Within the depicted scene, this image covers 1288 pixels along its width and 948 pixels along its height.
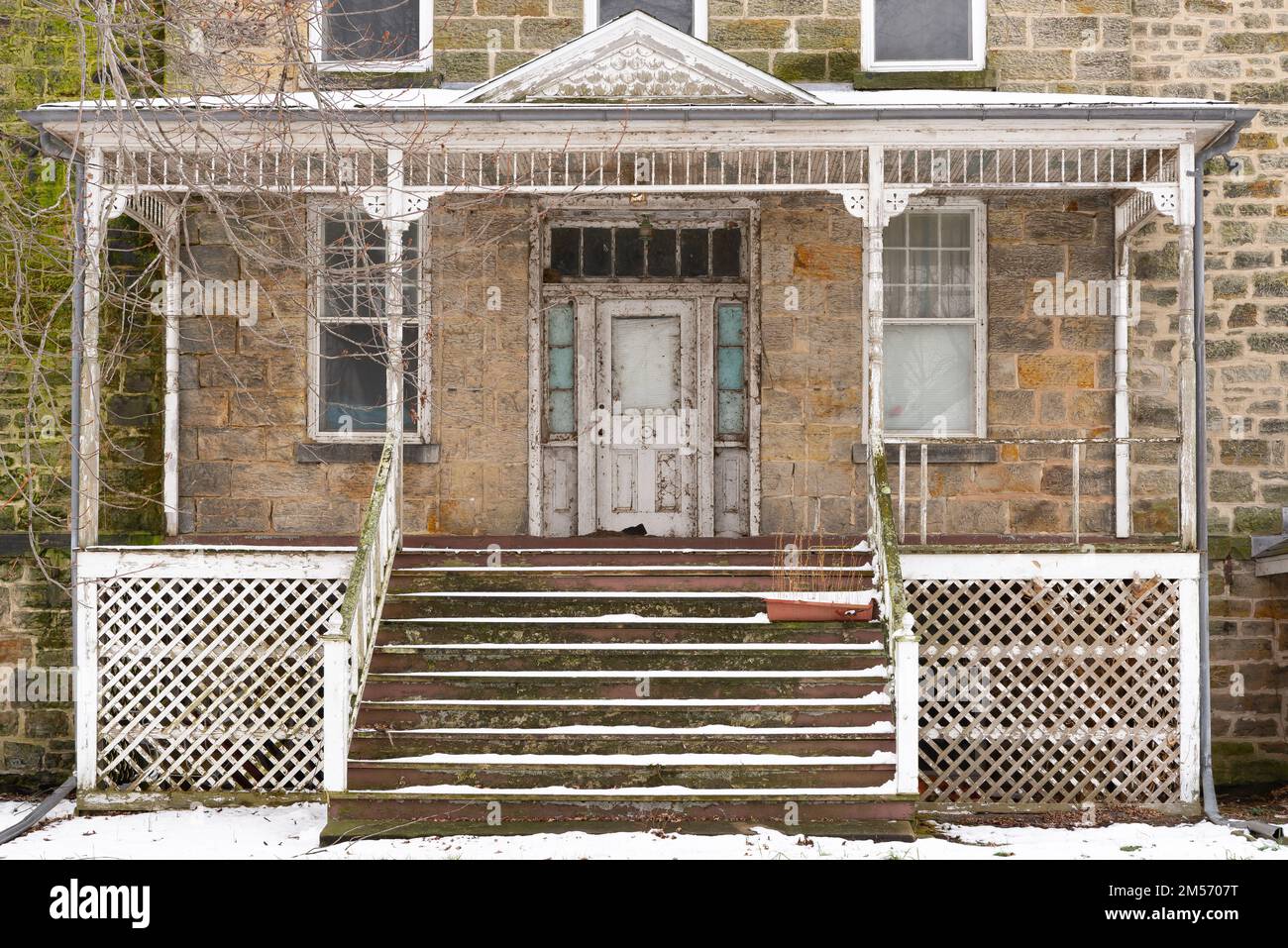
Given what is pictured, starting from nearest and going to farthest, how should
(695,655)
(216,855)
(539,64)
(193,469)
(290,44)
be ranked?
(290,44), (216,855), (695,655), (539,64), (193,469)

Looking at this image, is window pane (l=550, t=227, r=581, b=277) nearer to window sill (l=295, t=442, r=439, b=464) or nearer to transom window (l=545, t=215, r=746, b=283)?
transom window (l=545, t=215, r=746, b=283)

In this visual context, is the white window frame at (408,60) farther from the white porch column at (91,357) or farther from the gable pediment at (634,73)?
the white porch column at (91,357)

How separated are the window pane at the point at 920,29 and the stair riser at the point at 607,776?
20.1 ft

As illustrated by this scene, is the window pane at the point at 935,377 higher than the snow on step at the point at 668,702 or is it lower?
higher

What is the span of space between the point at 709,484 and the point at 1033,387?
8.87ft

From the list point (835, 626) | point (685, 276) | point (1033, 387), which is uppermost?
point (685, 276)

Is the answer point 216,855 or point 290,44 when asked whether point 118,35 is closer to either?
point 290,44

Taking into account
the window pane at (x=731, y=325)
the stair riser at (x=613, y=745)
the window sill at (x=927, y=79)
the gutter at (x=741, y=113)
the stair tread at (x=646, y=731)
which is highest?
the window sill at (x=927, y=79)

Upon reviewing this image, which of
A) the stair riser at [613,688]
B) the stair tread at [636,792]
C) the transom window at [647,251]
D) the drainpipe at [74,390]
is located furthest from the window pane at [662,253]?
the stair tread at [636,792]

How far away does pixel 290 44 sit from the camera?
21.6 ft

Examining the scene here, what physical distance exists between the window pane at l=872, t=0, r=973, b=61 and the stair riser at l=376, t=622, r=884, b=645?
509cm

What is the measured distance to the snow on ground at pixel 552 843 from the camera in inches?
264

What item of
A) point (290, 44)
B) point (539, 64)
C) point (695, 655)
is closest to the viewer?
point (290, 44)

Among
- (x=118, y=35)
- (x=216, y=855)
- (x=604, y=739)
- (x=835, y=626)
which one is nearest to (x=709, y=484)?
(x=835, y=626)
